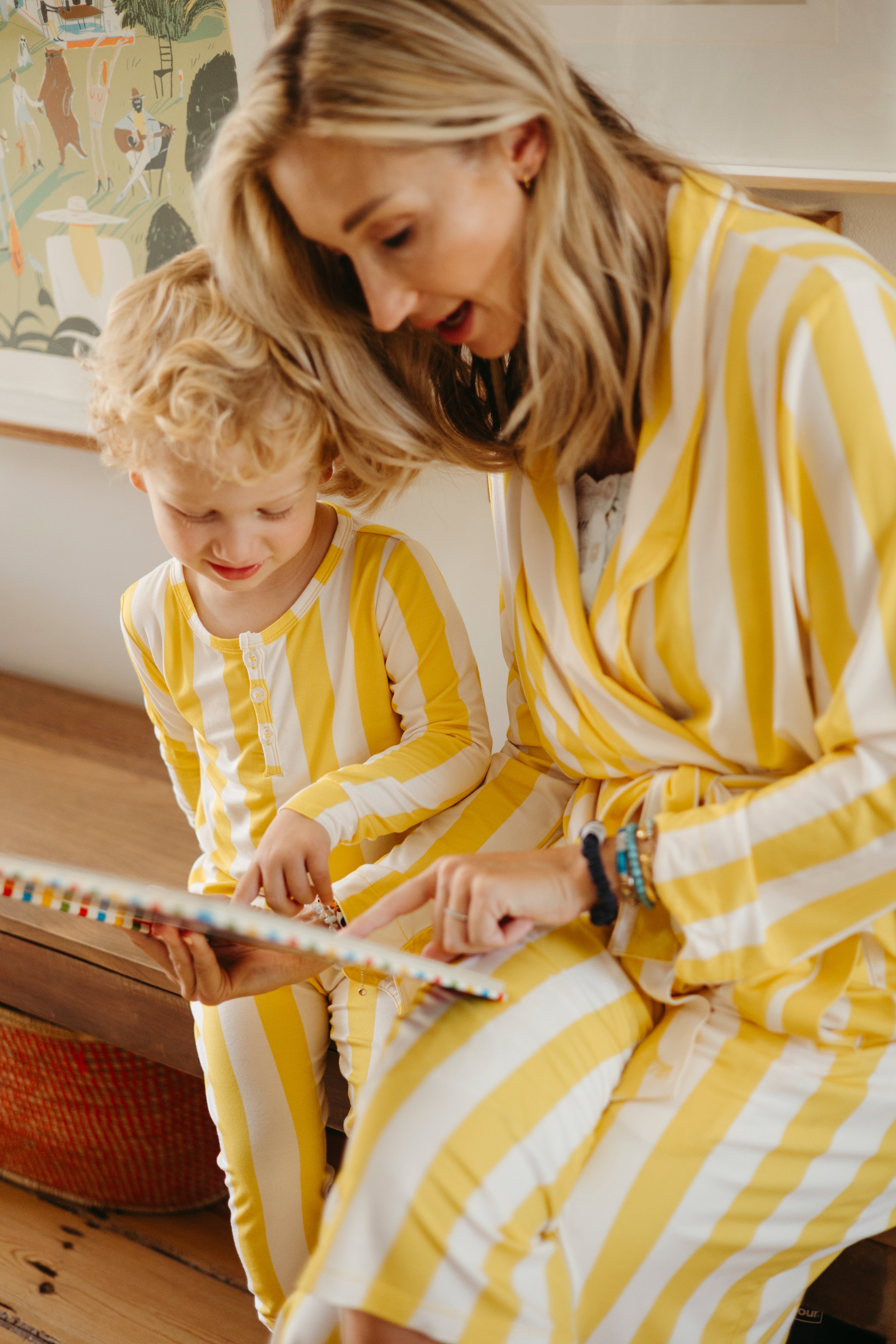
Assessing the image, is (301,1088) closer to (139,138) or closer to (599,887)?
(599,887)

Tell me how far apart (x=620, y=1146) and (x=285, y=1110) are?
1.20 ft

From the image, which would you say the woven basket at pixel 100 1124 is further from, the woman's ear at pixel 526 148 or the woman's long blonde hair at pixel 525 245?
the woman's ear at pixel 526 148

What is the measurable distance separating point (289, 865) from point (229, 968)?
Result: 0.11m

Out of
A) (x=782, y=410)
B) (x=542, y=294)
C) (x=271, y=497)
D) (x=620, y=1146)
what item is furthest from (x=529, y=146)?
(x=620, y=1146)

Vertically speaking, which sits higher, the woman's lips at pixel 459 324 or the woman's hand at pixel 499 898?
the woman's lips at pixel 459 324

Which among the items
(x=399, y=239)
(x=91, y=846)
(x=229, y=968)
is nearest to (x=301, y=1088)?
(x=229, y=968)

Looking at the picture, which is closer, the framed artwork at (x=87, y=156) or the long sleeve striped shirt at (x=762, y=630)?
the long sleeve striped shirt at (x=762, y=630)

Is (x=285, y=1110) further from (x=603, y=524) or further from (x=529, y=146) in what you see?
(x=529, y=146)

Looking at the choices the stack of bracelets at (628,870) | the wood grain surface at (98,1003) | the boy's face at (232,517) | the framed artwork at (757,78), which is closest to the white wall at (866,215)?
the framed artwork at (757,78)

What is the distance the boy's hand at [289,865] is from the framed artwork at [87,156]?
32.9 inches

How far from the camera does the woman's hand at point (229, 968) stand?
0.94 metres

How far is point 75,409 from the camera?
5.20 ft

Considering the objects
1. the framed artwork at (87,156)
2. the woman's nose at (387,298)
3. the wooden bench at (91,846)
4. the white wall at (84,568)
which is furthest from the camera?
the white wall at (84,568)

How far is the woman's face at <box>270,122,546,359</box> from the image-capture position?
27.9 inches
